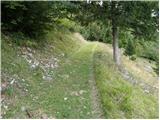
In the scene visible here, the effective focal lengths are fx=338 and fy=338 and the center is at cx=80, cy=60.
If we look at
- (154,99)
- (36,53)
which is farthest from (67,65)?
(154,99)

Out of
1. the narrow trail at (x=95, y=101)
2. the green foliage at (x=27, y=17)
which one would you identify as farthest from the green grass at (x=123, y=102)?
the green foliage at (x=27, y=17)

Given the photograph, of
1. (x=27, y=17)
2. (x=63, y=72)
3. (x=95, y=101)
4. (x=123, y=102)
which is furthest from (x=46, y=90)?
(x=27, y=17)

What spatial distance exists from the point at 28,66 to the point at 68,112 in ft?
15.7

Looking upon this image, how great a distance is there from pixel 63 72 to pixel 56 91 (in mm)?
3625

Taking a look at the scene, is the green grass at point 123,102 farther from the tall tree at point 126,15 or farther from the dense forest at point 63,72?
the tall tree at point 126,15

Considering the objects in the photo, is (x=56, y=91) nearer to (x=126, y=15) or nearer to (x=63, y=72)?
(x=63, y=72)

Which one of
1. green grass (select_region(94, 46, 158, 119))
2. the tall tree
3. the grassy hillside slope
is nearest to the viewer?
the grassy hillside slope

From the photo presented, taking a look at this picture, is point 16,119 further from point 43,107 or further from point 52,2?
point 52,2

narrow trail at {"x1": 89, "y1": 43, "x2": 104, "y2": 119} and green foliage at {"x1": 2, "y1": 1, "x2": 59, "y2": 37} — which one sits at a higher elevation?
green foliage at {"x1": 2, "y1": 1, "x2": 59, "y2": 37}

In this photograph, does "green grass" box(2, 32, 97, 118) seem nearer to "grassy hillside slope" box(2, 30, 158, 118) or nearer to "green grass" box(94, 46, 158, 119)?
"grassy hillside slope" box(2, 30, 158, 118)

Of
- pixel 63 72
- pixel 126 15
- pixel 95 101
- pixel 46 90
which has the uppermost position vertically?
pixel 126 15

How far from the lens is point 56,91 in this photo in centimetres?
1261

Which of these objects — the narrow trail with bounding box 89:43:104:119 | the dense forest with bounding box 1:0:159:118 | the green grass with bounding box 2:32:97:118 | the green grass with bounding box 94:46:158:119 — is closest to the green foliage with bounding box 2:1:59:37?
the dense forest with bounding box 1:0:159:118

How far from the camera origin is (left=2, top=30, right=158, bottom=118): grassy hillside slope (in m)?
10.6
